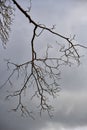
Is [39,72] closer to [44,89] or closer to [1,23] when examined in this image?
[44,89]

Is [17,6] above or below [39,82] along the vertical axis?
above

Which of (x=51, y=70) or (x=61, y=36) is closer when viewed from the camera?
(x=61, y=36)

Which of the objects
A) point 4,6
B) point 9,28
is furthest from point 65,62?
point 4,6

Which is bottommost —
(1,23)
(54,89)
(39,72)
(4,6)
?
(54,89)

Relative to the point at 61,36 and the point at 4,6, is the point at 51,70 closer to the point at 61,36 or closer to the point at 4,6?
the point at 61,36

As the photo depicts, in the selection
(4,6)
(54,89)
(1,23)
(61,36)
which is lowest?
(54,89)

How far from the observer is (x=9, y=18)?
19.7 ft

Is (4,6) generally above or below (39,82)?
above

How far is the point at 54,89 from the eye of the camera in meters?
5.92

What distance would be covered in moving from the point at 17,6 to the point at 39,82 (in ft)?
5.76

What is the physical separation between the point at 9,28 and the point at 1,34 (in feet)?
0.84

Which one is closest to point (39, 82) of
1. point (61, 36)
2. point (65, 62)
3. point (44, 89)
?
point (44, 89)

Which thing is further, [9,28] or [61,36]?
[9,28]

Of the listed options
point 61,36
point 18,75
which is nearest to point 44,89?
point 18,75
